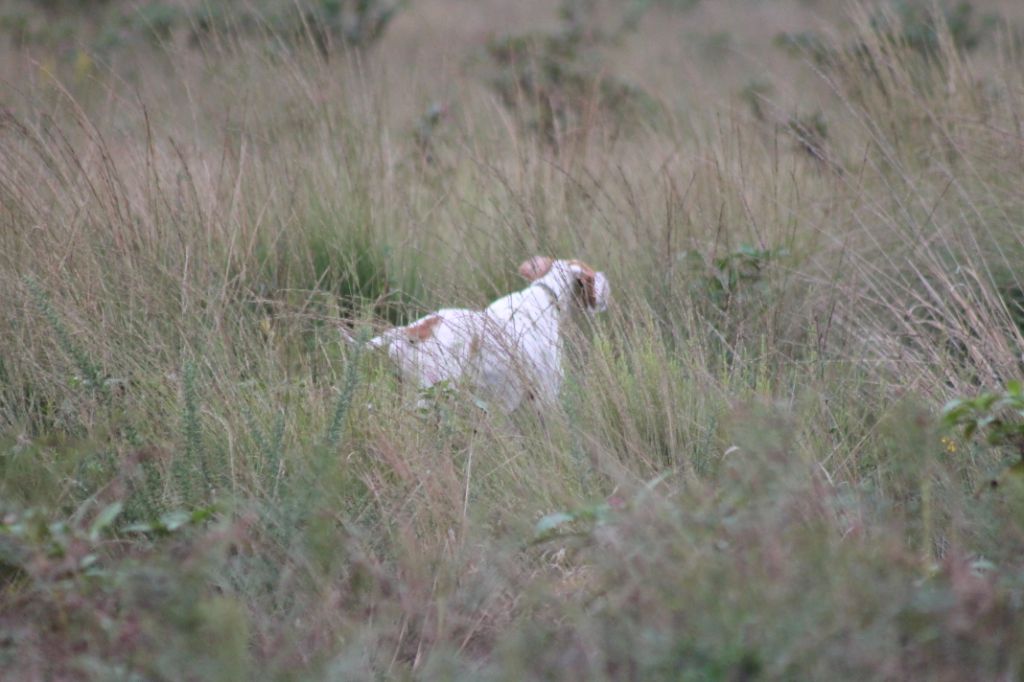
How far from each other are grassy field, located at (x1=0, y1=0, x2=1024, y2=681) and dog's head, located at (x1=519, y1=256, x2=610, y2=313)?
0.31 ft

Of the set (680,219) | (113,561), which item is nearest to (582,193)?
(680,219)

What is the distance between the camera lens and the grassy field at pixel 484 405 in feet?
5.88

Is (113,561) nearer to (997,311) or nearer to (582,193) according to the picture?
(582,193)

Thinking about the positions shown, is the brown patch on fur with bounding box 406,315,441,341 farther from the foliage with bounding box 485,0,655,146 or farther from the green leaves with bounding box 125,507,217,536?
the foliage with bounding box 485,0,655,146

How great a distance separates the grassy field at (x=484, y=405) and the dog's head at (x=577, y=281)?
93mm

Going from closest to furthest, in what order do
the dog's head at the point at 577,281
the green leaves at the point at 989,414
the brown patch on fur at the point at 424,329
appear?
the green leaves at the point at 989,414 → the brown patch on fur at the point at 424,329 → the dog's head at the point at 577,281

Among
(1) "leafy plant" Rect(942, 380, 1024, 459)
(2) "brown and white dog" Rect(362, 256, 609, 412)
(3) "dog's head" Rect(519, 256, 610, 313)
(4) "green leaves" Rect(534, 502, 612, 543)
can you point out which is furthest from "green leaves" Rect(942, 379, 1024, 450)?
(3) "dog's head" Rect(519, 256, 610, 313)

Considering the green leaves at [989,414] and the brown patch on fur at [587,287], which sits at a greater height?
the green leaves at [989,414]

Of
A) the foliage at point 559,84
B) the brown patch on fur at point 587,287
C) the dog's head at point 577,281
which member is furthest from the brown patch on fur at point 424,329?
the foliage at point 559,84

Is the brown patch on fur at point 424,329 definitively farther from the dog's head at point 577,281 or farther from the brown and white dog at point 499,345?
the dog's head at point 577,281

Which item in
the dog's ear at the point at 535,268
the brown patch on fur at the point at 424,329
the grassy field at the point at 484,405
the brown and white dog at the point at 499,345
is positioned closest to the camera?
the grassy field at the point at 484,405

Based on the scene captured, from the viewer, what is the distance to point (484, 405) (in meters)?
2.76

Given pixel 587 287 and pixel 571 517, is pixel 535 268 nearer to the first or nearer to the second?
pixel 587 287

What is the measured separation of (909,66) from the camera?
15.8ft
